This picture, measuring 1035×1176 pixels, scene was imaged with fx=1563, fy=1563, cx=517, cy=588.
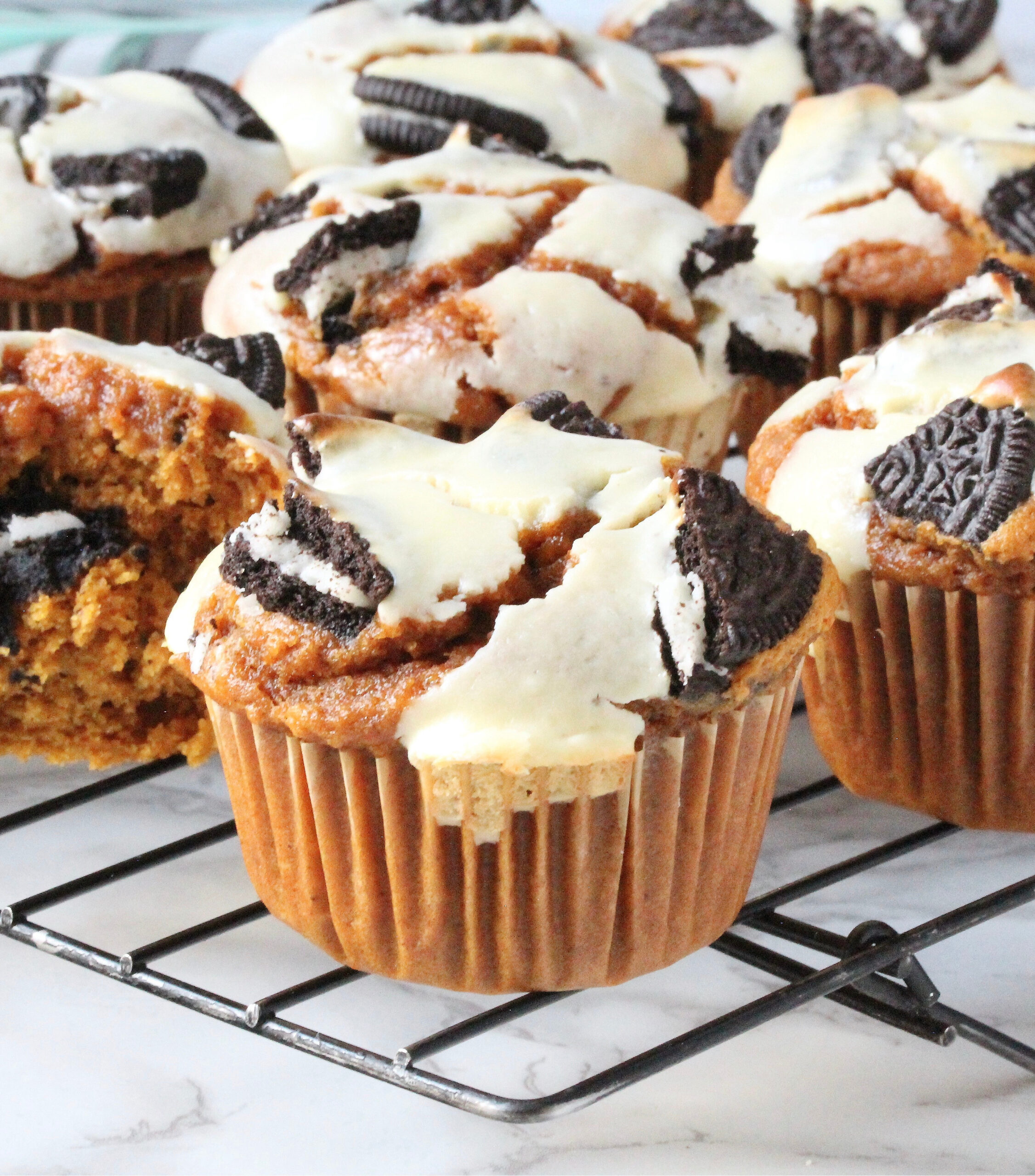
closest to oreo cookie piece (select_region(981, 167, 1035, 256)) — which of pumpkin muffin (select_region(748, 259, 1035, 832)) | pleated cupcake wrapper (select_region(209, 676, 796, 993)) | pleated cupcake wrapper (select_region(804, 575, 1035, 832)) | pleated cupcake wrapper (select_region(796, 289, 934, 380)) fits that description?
pleated cupcake wrapper (select_region(796, 289, 934, 380))

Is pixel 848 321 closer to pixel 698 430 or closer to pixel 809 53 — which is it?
pixel 698 430

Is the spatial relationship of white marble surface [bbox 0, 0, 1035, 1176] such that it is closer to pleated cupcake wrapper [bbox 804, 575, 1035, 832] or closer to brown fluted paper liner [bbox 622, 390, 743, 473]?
pleated cupcake wrapper [bbox 804, 575, 1035, 832]

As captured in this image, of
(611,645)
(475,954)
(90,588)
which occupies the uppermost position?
(611,645)

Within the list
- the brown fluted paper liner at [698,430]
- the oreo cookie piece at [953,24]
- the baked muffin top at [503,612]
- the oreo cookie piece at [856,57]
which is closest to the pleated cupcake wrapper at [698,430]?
the brown fluted paper liner at [698,430]

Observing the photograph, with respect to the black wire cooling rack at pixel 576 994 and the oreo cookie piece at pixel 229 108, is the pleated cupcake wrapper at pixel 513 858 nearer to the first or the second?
the black wire cooling rack at pixel 576 994

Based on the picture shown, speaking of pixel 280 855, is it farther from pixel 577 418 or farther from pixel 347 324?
pixel 347 324

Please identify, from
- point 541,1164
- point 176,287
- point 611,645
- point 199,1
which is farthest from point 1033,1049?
point 199,1
